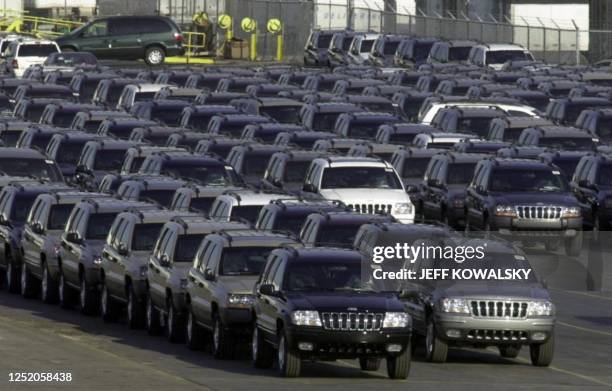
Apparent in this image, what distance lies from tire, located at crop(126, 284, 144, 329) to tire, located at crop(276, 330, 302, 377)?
6.07 m

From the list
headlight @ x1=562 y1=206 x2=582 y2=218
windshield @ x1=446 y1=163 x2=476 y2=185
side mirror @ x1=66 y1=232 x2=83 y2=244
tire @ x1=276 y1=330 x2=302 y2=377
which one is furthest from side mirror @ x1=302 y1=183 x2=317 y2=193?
tire @ x1=276 y1=330 x2=302 y2=377

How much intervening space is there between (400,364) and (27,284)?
11.9 meters

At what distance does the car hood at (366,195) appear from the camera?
1601 inches

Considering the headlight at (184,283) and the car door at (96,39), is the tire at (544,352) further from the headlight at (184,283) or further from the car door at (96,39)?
the car door at (96,39)

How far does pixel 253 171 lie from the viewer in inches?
1784

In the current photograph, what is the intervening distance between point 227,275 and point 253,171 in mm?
16802

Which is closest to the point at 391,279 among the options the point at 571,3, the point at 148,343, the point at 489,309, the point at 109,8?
the point at 489,309

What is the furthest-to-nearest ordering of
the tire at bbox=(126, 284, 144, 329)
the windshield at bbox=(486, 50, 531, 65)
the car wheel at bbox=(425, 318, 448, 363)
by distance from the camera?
the windshield at bbox=(486, 50, 531, 65) → the tire at bbox=(126, 284, 144, 329) → the car wheel at bbox=(425, 318, 448, 363)

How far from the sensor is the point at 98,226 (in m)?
Answer: 34.7

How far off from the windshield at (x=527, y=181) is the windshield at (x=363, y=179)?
203cm

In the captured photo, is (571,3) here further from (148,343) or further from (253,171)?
(148,343)

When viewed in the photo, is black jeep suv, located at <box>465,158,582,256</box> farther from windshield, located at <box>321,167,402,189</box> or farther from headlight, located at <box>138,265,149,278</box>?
headlight, located at <box>138,265,149,278</box>

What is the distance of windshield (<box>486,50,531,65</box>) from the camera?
79562 millimetres

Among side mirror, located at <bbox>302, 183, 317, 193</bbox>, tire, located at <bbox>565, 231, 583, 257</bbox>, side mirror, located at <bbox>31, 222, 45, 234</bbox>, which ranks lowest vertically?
tire, located at <bbox>565, 231, 583, 257</bbox>
